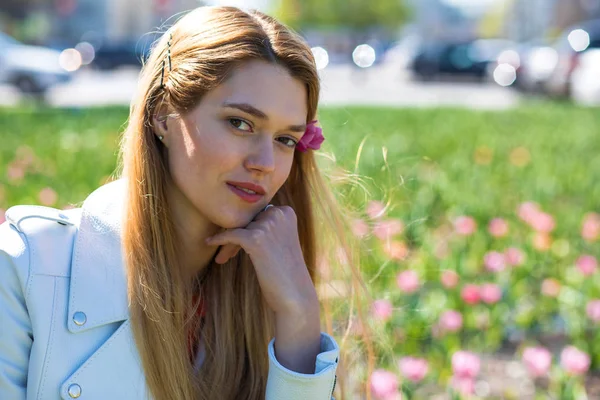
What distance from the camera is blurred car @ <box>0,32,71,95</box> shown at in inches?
622

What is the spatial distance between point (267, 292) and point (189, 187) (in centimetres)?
27

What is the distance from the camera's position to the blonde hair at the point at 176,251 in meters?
1.63

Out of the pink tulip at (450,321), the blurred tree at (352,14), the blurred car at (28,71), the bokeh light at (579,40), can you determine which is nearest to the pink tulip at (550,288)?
the pink tulip at (450,321)

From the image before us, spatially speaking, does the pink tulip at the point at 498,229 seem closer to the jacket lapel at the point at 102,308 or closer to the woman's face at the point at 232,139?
the woman's face at the point at 232,139

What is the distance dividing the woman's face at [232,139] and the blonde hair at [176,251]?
0.10ft

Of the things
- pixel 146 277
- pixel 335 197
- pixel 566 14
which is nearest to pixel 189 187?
pixel 146 277

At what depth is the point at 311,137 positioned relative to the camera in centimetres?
193

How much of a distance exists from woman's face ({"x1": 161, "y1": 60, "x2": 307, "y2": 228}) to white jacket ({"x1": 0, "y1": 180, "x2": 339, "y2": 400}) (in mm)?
204

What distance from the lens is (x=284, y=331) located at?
1728 mm

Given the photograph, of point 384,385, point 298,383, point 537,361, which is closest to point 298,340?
point 298,383

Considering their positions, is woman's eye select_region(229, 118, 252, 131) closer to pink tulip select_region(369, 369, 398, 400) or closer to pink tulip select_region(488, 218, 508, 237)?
pink tulip select_region(369, 369, 398, 400)

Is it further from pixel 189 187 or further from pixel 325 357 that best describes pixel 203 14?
pixel 325 357

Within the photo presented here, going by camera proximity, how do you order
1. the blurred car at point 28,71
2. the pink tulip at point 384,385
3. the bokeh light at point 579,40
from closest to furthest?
the pink tulip at point 384,385, the blurred car at point 28,71, the bokeh light at point 579,40

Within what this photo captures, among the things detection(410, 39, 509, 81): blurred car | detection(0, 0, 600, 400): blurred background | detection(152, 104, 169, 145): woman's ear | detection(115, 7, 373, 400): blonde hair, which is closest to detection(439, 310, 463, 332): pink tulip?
detection(0, 0, 600, 400): blurred background
